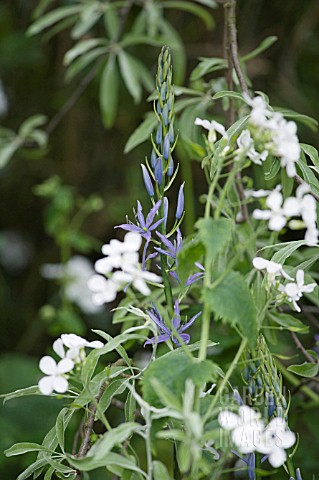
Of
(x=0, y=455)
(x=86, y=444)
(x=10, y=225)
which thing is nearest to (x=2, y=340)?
(x=10, y=225)

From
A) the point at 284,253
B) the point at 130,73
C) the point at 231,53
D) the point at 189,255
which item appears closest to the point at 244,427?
the point at 189,255

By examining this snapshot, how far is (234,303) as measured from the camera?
1.33 ft

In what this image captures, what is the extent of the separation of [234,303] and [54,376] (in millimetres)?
126

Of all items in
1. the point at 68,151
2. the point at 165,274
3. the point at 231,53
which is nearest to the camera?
the point at 165,274

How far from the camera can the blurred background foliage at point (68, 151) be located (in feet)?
4.62

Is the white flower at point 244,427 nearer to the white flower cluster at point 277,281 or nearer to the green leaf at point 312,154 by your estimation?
the white flower cluster at point 277,281

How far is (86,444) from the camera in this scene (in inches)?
21.4

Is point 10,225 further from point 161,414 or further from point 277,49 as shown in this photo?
point 161,414

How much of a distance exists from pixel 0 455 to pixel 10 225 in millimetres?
989

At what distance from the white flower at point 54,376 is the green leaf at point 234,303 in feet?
0.34

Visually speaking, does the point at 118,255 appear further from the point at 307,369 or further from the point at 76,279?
the point at 76,279

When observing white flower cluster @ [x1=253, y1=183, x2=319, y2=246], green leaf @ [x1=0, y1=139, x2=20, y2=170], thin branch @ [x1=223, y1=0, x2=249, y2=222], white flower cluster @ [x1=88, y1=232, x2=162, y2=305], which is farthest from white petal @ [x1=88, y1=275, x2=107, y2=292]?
green leaf @ [x1=0, y1=139, x2=20, y2=170]

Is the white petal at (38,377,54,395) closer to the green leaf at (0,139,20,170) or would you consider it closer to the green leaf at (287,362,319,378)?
the green leaf at (287,362,319,378)

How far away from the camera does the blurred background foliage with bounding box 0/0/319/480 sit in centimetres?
141
